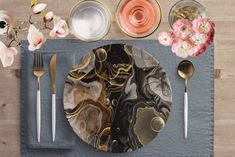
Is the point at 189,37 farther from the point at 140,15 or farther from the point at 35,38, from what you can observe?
the point at 35,38

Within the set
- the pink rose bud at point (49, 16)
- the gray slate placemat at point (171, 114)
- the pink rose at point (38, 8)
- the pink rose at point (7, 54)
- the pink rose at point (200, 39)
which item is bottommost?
the gray slate placemat at point (171, 114)

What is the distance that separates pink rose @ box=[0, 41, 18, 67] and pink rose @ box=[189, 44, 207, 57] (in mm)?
542

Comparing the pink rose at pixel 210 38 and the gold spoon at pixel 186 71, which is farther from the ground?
the pink rose at pixel 210 38

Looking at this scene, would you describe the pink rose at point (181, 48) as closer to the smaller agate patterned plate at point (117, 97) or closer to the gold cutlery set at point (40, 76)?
the smaller agate patterned plate at point (117, 97)

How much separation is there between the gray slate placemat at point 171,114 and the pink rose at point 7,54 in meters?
0.04

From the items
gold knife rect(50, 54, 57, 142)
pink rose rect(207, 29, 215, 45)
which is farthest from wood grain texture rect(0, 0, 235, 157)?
gold knife rect(50, 54, 57, 142)

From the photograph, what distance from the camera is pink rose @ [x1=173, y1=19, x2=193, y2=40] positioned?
1.30 metres

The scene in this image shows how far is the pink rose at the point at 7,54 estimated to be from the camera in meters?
1.34

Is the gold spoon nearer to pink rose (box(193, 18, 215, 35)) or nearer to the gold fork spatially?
pink rose (box(193, 18, 215, 35))

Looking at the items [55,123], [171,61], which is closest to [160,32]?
[171,61]

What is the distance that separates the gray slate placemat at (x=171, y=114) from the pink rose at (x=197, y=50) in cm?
2

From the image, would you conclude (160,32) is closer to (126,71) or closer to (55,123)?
(126,71)

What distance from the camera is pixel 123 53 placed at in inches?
51.3

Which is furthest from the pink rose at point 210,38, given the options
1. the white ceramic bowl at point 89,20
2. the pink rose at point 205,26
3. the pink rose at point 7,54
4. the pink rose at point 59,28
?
the pink rose at point 7,54
